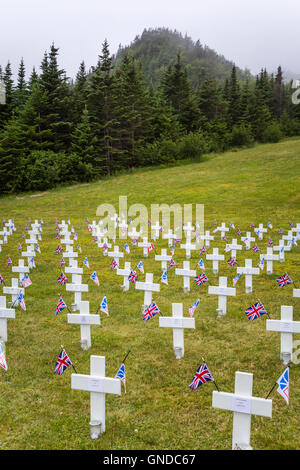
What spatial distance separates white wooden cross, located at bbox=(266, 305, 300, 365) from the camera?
6121 mm

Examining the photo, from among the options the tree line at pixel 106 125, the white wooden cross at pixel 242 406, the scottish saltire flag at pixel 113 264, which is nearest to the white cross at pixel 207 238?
the scottish saltire flag at pixel 113 264

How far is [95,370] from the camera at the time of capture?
15.1 feet

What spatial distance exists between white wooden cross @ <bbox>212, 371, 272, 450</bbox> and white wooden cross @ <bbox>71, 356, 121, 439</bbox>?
1.26 meters

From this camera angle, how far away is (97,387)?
14.9 ft

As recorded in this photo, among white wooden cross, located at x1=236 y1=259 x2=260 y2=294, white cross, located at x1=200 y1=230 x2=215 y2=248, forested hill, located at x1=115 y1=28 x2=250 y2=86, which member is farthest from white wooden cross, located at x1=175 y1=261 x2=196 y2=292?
forested hill, located at x1=115 y1=28 x2=250 y2=86

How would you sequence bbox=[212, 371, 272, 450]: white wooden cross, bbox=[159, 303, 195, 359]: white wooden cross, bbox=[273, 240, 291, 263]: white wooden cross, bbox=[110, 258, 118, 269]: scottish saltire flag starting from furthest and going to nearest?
bbox=[273, 240, 291, 263]: white wooden cross → bbox=[110, 258, 118, 269]: scottish saltire flag → bbox=[159, 303, 195, 359]: white wooden cross → bbox=[212, 371, 272, 450]: white wooden cross

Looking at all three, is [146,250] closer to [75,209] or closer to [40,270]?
[40,270]

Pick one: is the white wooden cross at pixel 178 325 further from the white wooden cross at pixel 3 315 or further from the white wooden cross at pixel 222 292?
Answer: the white wooden cross at pixel 3 315

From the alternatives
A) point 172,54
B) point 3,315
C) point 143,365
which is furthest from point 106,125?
point 172,54

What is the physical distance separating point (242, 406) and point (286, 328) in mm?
2424

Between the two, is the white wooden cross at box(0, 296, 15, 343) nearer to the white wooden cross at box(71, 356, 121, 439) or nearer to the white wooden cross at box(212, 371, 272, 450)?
Result: the white wooden cross at box(71, 356, 121, 439)

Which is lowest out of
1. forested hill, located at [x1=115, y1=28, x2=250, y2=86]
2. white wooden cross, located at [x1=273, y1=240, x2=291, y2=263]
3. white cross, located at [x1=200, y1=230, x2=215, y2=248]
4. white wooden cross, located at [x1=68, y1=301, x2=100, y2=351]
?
white wooden cross, located at [x1=68, y1=301, x2=100, y2=351]

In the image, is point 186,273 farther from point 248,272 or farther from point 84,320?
point 84,320

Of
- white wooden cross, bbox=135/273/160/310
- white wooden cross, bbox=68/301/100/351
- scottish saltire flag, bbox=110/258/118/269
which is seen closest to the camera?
white wooden cross, bbox=68/301/100/351
